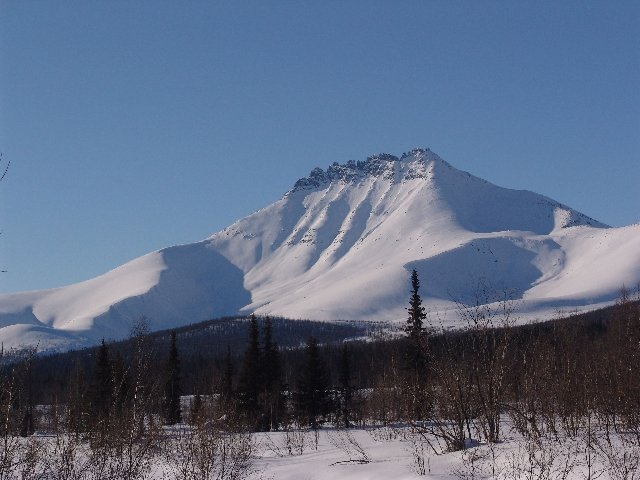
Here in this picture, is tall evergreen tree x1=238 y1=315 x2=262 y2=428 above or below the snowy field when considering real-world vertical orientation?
above

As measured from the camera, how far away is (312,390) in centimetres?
5416

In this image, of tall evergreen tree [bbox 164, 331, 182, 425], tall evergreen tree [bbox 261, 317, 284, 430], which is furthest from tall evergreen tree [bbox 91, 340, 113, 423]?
tall evergreen tree [bbox 261, 317, 284, 430]

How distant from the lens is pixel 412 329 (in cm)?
4731

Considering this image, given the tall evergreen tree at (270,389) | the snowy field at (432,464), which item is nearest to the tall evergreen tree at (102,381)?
the tall evergreen tree at (270,389)

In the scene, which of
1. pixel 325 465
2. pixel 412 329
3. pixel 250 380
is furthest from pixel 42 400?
pixel 325 465

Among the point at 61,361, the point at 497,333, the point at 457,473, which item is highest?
the point at 61,361

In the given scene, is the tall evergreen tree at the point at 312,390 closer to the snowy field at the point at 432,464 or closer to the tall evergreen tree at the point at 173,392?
the tall evergreen tree at the point at 173,392

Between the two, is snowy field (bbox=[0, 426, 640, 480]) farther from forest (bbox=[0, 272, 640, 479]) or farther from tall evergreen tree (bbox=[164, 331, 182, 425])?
tall evergreen tree (bbox=[164, 331, 182, 425])

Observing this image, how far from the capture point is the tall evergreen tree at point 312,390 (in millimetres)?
53438

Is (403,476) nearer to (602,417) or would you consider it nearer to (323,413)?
(602,417)

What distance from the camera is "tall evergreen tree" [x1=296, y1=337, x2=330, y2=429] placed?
53.4 m

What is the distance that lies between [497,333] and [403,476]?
29.6 feet

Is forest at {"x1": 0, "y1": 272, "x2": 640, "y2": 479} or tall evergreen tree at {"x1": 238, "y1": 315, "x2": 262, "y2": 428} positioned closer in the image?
forest at {"x1": 0, "y1": 272, "x2": 640, "y2": 479}

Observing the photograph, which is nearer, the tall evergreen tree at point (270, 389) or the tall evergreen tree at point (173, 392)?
the tall evergreen tree at point (173, 392)
